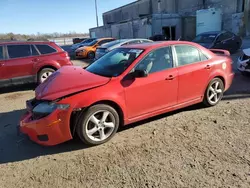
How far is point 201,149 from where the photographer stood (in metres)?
3.33

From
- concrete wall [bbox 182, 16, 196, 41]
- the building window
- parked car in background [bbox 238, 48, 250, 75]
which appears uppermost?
the building window

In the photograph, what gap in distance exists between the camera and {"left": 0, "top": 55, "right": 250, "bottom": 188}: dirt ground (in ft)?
9.02

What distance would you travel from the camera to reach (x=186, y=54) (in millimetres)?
4496

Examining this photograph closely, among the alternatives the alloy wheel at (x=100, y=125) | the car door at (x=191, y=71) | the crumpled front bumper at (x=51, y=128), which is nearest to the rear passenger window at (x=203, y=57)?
the car door at (x=191, y=71)

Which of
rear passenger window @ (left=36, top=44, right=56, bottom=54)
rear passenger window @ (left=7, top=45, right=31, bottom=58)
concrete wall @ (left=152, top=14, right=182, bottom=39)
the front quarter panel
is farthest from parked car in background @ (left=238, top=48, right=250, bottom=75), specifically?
concrete wall @ (left=152, top=14, right=182, bottom=39)

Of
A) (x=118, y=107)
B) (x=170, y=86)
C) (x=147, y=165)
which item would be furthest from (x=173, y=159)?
(x=170, y=86)

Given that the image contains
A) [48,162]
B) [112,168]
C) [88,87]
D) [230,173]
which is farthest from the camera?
[88,87]

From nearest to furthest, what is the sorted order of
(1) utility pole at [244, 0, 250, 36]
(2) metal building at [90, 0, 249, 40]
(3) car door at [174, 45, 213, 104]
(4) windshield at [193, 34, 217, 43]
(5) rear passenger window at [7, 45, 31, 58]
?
1. (3) car door at [174, 45, 213, 104]
2. (5) rear passenger window at [7, 45, 31, 58]
3. (4) windshield at [193, 34, 217, 43]
4. (1) utility pole at [244, 0, 250, 36]
5. (2) metal building at [90, 0, 249, 40]

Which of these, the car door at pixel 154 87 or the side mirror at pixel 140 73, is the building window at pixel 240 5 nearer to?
the car door at pixel 154 87

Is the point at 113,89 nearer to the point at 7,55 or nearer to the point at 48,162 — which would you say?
the point at 48,162

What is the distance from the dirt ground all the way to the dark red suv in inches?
121

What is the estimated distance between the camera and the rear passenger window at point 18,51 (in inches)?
285

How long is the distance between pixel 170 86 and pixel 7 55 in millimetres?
5594

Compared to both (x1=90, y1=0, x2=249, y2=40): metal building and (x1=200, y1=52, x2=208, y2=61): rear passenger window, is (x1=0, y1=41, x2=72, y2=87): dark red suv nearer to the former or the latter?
(x1=200, y1=52, x2=208, y2=61): rear passenger window
